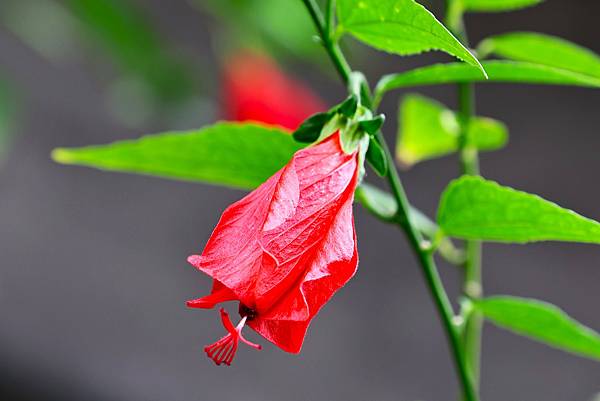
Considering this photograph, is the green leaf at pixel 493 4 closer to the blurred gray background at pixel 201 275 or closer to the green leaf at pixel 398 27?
the green leaf at pixel 398 27

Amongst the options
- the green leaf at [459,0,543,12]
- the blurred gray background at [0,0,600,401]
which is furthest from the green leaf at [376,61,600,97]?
the blurred gray background at [0,0,600,401]

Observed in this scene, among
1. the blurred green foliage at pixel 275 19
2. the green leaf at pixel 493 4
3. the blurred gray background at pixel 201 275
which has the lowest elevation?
the blurred gray background at pixel 201 275

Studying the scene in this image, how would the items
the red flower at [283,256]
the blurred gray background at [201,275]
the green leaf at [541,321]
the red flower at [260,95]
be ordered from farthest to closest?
the blurred gray background at [201,275] → the red flower at [260,95] → the green leaf at [541,321] → the red flower at [283,256]

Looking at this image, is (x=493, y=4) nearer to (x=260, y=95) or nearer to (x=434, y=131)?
(x=434, y=131)

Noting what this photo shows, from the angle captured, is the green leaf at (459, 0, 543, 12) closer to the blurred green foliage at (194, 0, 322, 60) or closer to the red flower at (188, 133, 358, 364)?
the red flower at (188, 133, 358, 364)

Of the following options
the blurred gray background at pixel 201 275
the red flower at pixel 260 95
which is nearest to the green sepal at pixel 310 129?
the red flower at pixel 260 95

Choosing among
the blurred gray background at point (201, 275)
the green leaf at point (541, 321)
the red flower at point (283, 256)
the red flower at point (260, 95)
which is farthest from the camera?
the blurred gray background at point (201, 275)

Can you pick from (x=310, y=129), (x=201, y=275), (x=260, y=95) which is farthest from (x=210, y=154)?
(x=201, y=275)
